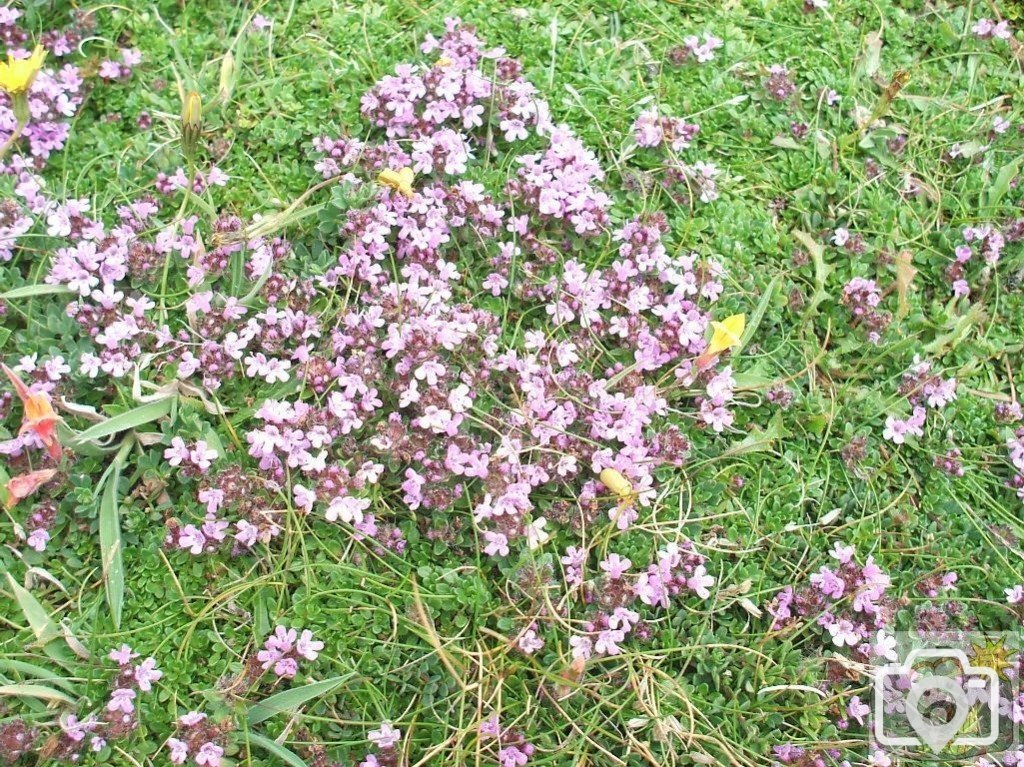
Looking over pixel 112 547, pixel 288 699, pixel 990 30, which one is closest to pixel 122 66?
pixel 112 547

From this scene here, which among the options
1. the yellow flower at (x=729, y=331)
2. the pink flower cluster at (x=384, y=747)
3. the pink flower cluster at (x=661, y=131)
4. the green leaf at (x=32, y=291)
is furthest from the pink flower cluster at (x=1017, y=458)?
the green leaf at (x=32, y=291)

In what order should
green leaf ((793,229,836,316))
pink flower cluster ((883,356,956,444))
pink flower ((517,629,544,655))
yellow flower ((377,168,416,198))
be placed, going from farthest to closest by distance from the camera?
1. green leaf ((793,229,836,316))
2. pink flower cluster ((883,356,956,444))
3. yellow flower ((377,168,416,198))
4. pink flower ((517,629,544,655))

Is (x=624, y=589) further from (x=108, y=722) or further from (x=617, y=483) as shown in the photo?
(x=108, y=722)

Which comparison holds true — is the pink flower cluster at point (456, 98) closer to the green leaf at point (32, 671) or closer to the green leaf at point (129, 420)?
the green leaf at point (129, 420)

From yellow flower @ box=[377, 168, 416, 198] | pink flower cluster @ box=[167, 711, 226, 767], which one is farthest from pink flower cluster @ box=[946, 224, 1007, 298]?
pink flower cluster @ box=[167, 711, 226, 767]

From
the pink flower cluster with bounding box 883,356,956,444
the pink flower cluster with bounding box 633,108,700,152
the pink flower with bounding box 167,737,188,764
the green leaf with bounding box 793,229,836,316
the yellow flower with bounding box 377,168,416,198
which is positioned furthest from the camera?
the pink flower cluster with bounding box 633,108,700,152

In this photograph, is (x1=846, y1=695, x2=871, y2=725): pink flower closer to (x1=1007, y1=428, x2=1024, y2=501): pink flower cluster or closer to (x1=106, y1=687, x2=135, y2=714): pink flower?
(x1=1007, y1=428, x2=1024, y2=501): pink flower cluster
